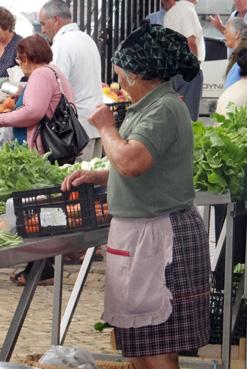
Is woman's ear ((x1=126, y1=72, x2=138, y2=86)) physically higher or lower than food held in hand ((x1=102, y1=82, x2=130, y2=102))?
higher

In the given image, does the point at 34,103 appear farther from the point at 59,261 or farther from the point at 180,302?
the point at 180,302

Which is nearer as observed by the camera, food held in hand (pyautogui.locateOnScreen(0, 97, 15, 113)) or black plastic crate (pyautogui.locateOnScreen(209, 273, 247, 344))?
black plastic crate (pyautogui.locateOnScreen(209, 273, 247, 344))

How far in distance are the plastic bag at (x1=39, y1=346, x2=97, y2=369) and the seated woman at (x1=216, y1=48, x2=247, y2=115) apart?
10.1 ft

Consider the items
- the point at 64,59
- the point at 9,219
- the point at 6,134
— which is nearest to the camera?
A: the point at 9,219

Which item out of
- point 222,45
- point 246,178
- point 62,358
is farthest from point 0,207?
point 222,45

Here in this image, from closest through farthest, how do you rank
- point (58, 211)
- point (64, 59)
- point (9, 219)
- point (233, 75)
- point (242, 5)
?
point (9, 219) → point (58, 211) → point (233, 75) → point (64, 59) → point (242, 5)

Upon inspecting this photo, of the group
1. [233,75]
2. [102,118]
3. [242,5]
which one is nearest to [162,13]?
[242,5]

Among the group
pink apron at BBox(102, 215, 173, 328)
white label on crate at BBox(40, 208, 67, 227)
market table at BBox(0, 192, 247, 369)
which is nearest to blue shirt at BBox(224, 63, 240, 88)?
market table at BBox(0, 192, 247, 369)

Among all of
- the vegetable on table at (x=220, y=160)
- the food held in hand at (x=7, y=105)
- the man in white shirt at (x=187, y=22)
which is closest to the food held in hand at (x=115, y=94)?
the man in white shirt at (x=187, y=22)

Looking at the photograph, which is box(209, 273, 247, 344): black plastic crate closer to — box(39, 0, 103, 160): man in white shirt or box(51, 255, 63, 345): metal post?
box(51, 255, 63, 345): metal post

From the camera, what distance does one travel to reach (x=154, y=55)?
16.1 ft

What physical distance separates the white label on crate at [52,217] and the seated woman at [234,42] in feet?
12.3

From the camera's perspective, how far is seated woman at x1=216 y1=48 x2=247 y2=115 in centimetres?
812

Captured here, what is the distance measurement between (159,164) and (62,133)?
3.73 m
